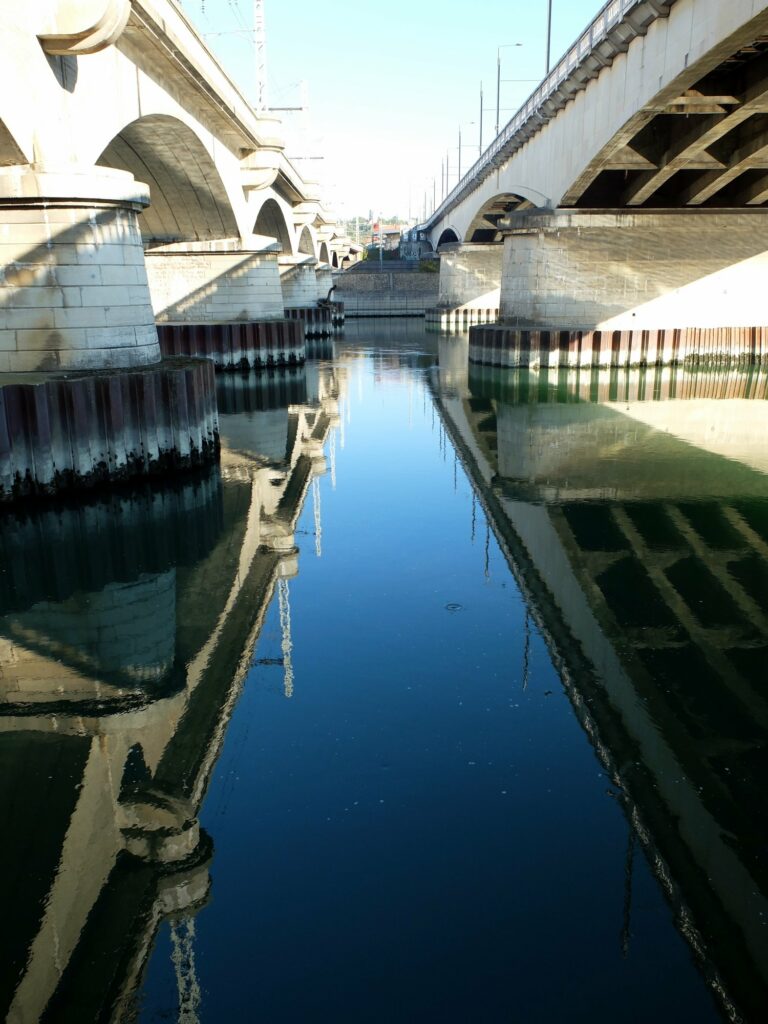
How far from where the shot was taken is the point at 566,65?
79.8 ft

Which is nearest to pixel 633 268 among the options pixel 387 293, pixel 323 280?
pixel 323 280

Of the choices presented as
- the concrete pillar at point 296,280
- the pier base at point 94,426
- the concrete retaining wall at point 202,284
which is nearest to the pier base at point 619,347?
the concrete retaining wall at point 202,284

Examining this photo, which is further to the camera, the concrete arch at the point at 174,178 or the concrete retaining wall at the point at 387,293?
the concrete retaining wall at the point at 387,293

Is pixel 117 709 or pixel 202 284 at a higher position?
pixel 202 284

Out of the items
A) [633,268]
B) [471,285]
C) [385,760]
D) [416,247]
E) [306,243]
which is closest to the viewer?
[385,760]

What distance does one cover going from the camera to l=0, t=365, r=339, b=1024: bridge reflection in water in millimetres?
4266

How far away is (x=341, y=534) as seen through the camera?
38.5 ft

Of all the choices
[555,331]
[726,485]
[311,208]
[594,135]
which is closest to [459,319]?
[311,208]

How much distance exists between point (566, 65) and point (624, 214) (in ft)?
20.8

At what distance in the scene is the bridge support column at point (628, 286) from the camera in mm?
29328

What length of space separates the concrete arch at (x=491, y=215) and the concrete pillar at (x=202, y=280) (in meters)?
14.9

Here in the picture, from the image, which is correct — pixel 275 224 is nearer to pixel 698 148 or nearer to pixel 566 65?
pixel 566 65

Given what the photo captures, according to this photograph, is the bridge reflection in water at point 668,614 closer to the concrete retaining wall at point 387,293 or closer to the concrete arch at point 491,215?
the concrete arch at point 491,215

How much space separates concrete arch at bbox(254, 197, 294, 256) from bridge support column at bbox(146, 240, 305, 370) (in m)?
12.4
